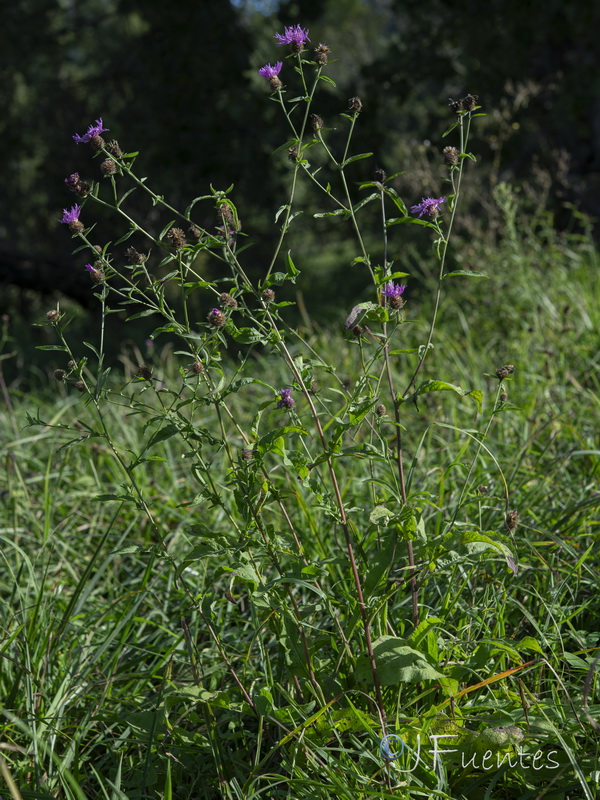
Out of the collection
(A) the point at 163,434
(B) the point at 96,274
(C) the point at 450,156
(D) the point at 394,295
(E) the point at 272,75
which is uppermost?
(E) the point at 272,75

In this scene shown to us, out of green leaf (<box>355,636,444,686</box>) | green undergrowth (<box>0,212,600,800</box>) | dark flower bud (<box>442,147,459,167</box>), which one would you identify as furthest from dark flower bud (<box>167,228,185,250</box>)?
green leaf (<box>355,636,444,686</box>)

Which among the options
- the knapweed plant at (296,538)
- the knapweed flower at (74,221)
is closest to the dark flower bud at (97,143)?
the knapweed plant at (296,538)

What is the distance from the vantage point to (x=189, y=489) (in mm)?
2883

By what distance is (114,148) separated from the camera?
57.1 inches

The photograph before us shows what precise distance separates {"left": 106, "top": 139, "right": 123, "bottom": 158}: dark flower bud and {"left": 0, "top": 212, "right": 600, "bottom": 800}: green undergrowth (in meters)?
0.39

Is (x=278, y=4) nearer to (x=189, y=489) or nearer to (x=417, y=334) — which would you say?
(x=417, y=334)

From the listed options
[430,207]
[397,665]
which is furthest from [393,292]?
[397,665]

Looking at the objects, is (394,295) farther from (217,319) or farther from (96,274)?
(96,274)

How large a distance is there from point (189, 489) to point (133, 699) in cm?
110

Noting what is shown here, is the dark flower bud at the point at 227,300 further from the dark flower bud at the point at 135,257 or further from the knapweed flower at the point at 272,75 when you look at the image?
the knapweed flower at the point at 272,75

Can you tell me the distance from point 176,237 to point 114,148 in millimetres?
198

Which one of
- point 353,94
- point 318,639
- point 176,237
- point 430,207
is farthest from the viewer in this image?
point 353,94

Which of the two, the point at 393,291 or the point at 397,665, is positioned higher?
the point at 393,291

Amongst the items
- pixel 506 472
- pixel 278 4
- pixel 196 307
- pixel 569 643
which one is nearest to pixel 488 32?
pixel 278 4
